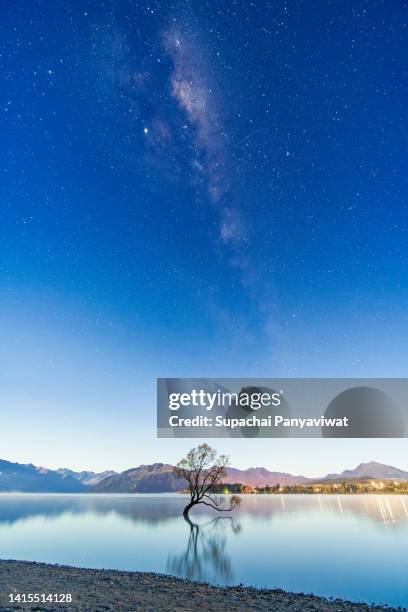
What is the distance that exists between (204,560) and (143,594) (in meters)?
14.6

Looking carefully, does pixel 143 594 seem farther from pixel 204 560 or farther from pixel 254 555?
pixel 254 555

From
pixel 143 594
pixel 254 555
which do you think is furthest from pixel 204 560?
pixel 143 594

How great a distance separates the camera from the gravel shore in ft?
45.1

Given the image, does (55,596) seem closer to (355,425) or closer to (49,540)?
(355,425)

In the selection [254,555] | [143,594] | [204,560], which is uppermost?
[143,594]

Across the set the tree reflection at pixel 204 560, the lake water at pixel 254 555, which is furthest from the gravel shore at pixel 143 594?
the lake water at pixel 254 555

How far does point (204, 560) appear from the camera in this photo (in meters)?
28.5

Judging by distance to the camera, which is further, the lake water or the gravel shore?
the lake water

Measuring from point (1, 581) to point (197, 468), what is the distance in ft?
119

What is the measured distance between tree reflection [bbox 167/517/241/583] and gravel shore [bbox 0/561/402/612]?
4.66 meters

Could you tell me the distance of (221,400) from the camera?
28156 mm

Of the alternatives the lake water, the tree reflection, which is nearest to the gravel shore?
the tree reflection

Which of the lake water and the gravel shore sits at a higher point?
the gravel shore

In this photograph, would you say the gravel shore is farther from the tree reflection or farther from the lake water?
the lake water
